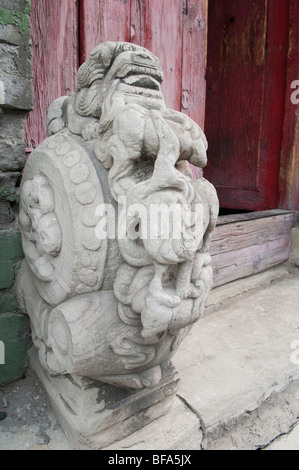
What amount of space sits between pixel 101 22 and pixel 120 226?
50.8 inches

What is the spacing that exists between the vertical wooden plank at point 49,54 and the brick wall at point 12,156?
0.28m

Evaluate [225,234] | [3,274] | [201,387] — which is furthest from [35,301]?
[225,234]

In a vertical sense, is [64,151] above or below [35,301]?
above

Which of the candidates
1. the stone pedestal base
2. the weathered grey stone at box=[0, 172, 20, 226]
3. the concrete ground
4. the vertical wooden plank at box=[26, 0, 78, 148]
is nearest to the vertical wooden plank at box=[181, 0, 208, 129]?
the vertical wooden plank at box=[26, 0, 78, 148]

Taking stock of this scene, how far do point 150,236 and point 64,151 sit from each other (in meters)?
0.41

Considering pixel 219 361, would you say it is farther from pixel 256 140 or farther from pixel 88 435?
pixel 256 140

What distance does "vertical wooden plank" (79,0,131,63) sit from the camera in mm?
1787

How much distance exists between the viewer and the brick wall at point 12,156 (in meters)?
1.31

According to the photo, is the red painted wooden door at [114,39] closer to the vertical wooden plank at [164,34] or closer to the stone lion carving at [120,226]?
the vertical wooden plank at [164,34]

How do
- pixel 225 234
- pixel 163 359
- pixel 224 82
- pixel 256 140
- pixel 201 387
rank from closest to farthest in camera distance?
pixel 163 359 < pixel 201 387 < pixel 225 234 < pixel 256 140 < pixel 224 82

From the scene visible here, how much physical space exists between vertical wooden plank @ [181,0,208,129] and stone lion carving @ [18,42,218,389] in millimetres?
1145

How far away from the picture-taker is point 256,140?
3670mm

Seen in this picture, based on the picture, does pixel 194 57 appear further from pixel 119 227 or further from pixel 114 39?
pixel 119 227

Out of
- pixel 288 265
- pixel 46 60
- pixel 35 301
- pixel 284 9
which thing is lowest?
pixel 288 265
